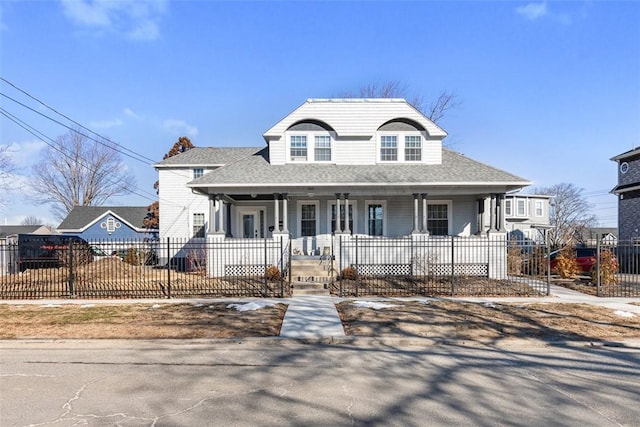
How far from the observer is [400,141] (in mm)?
18594

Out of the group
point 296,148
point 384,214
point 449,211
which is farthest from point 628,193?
point 296,148

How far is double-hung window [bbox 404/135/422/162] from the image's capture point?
1859 cm

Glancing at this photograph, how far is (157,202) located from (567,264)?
31978 millimetres

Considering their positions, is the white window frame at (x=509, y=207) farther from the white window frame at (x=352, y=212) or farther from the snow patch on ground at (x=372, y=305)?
the snow patch on ground at (x=372, y=305)

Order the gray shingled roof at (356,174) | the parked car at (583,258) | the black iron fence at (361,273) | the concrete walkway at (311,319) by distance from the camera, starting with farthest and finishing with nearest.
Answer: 1. the parked car at (583,258)
2. the gray shingled roof at (356,174)
3. the black iron fence at (361,273)
4. the concrete walkway at (311,319)

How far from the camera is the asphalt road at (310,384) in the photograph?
4.42 m

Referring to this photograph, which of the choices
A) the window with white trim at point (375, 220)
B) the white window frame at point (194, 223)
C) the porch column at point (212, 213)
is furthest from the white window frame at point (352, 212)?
the white window frame at point (194, 223)

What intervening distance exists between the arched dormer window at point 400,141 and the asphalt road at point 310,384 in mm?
12343

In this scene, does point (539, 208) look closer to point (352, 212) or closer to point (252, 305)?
point (352, 212)

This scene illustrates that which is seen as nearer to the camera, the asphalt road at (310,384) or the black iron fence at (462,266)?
the asphalt road at (310,384)

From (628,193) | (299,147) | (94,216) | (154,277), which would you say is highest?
(299,147)

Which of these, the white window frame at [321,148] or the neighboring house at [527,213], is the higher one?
the white window frame at [321,148]

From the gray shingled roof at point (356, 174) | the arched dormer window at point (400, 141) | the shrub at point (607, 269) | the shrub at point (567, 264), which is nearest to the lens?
the shrub at point (607, 269)

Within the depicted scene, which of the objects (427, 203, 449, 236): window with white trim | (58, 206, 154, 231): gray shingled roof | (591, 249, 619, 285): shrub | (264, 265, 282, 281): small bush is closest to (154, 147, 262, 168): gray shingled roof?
(264, 265, 282, 281): small bush
